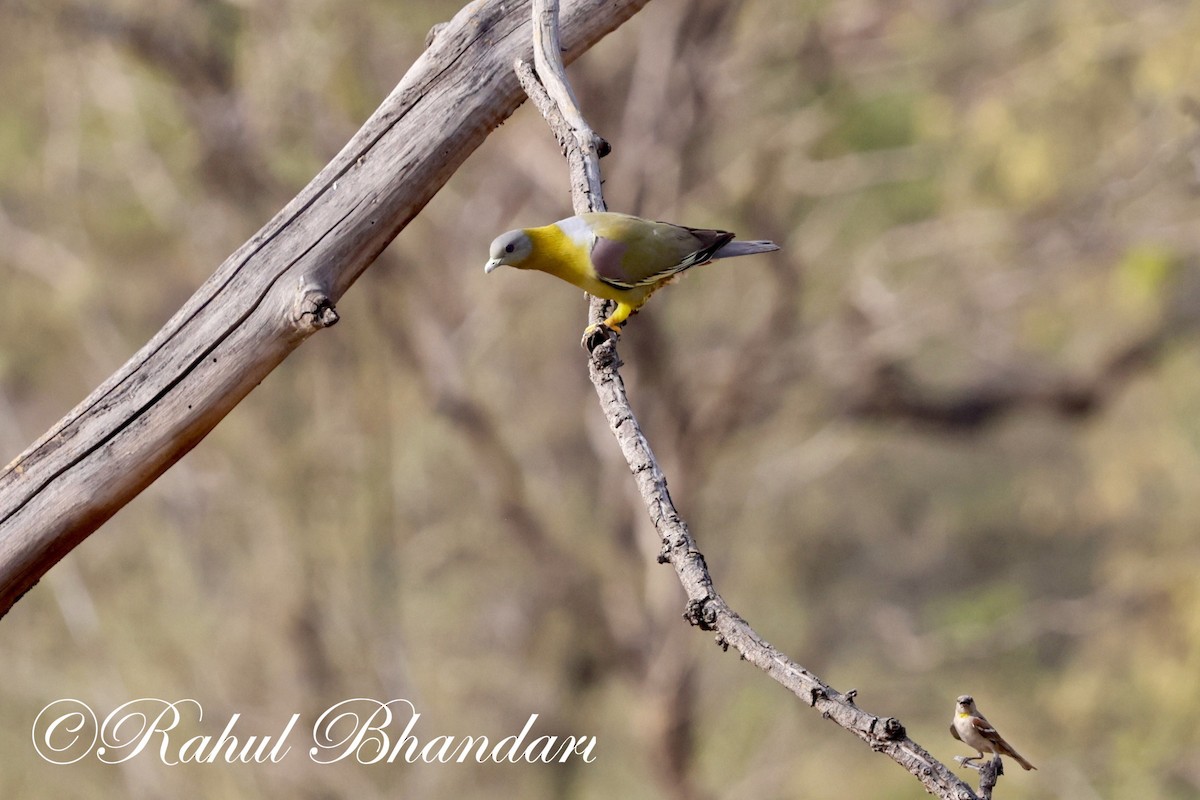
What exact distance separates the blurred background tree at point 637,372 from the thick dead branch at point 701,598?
4.44 metres

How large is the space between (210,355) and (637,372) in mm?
4770

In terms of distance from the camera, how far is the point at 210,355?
6.32ft

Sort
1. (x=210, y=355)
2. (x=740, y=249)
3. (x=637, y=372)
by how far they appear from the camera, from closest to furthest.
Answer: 1. (x=210, y=355)
2. (x=740, y=249)
3. (x=637, y=372)

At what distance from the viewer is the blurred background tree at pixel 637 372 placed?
655 cm

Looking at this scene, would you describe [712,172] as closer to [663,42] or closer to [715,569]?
[663,42]

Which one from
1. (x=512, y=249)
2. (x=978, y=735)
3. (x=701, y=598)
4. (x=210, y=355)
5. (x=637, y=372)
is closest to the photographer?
(x=701, y=598)

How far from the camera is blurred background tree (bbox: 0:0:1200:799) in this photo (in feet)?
21.5

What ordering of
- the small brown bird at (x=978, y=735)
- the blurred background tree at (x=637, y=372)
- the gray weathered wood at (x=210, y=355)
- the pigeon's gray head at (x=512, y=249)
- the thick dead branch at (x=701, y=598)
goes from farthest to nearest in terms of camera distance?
the blurred background tree at (x=637, y=372), the pigeon's gray head at (x=512, y=249), the gray weathered wood at (x=210, y=355), the small brown bird at (x=978, y=735), the thick dead branch at (x=701, y=598)

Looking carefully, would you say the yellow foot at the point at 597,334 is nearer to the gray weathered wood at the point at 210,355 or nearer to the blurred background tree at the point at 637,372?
the gray weathered wood at the point at 210,355

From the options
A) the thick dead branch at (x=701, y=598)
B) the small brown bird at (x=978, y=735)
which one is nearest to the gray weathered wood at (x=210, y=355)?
the thick dead branch at (x=701, y=598)

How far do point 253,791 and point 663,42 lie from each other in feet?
17.3

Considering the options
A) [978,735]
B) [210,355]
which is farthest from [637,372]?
[978,735]

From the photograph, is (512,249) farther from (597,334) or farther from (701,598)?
(701,598)

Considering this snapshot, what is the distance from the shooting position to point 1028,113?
691cm
